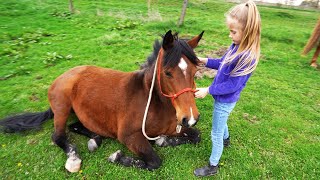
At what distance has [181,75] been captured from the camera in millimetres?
2512

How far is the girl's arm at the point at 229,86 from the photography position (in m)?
2.70

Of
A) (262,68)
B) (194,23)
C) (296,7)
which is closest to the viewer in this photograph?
(262,68)

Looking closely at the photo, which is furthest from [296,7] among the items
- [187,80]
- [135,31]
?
[187,80]

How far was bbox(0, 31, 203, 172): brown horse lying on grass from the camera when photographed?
255 cm

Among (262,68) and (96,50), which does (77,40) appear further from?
(262,68)

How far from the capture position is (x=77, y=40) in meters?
8.47

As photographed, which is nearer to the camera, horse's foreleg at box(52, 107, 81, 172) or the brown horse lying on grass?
the brown horse lying on grass

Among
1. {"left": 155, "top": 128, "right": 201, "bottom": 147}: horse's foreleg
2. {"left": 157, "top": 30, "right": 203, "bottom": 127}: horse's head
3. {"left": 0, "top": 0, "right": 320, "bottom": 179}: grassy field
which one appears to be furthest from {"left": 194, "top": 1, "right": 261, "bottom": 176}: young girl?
{"left": 0, "top": 0, "right": 320, "bottom": 179}: grassy field

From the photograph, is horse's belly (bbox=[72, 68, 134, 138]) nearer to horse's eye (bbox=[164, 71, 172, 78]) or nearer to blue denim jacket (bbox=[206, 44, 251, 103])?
horse's eye (bbox=[164, 71, 172, 78])

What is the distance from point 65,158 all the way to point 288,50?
26.1ft

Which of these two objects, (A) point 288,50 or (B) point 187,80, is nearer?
(B) point 187,80

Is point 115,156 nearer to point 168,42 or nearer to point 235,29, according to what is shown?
point 168,42

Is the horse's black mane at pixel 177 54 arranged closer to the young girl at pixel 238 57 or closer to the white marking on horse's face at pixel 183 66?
the white marking on horse's face at pixel 183 66

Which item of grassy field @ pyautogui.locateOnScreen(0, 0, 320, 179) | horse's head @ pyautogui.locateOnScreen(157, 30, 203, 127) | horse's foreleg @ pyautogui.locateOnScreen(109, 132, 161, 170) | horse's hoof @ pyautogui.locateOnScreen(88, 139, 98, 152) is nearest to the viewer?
horse's head @ pyautogui.locateOnScreen(157, 30, 203, 127)
